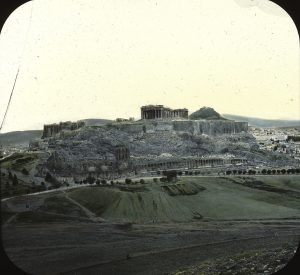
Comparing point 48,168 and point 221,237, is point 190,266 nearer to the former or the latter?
point 221,237

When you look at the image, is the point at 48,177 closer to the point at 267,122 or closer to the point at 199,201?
the point at 199,201

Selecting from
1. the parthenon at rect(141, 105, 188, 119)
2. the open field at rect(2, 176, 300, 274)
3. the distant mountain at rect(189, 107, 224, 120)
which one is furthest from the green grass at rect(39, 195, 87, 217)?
the distant mountain at rect(189, 107, 224, 120)

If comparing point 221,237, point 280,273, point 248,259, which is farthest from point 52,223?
point 280,273

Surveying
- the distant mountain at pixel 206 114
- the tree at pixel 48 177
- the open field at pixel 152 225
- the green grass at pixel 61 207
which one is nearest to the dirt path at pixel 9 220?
the open field at pixel 152 225

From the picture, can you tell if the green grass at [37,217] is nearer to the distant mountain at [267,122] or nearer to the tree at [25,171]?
the tree at [25,171]

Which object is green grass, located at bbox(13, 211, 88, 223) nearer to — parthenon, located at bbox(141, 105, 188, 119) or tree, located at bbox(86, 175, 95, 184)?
tree, located at bbox(86, 175, 95, 184)

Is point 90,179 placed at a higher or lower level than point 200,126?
lower

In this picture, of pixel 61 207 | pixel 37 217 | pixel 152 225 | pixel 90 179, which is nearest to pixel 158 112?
pixel 90 179
